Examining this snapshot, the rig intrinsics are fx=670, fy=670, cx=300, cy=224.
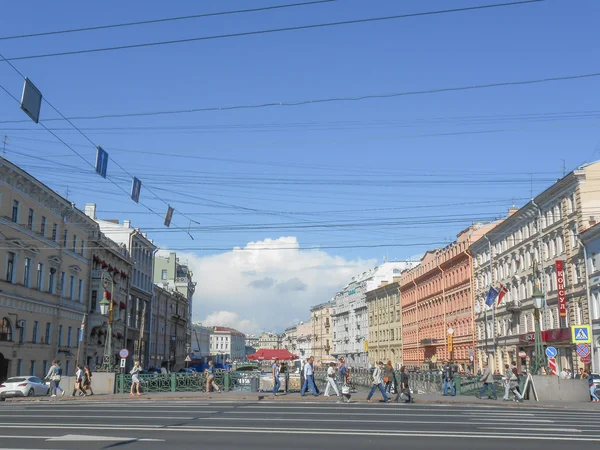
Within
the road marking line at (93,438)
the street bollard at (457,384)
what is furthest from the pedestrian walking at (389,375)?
the road marking line at (93,438)

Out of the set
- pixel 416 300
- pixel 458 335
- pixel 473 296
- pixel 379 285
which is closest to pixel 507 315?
pixel 473 296

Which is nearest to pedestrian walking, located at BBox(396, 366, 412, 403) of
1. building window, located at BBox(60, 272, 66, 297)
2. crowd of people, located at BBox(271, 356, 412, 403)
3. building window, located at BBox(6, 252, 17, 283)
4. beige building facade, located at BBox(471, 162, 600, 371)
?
crowd of people, located at BBox(271, 356, 412, 403)

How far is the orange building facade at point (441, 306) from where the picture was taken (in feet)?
255

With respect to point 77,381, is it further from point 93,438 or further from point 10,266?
point 93,438

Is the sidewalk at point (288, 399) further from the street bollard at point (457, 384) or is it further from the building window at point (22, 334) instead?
the building window at point (22, 334)

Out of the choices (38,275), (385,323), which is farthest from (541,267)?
(385,323)

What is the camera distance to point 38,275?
4628 centimetres

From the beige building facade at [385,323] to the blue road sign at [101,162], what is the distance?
89113mm

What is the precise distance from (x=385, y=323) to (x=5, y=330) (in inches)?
3357

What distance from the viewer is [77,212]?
53.2 metres

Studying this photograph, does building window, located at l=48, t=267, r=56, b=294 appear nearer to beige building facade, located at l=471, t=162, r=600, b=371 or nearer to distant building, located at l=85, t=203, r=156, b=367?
distant building, located at l=85, t=203, r=156, b=367

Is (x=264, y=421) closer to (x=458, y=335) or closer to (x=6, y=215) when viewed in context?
(x=6, y=215)

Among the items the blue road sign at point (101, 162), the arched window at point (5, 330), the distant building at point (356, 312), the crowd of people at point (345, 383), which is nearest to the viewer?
the blue road sign at point (101, 162)

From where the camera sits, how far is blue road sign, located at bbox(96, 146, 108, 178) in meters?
21.6
